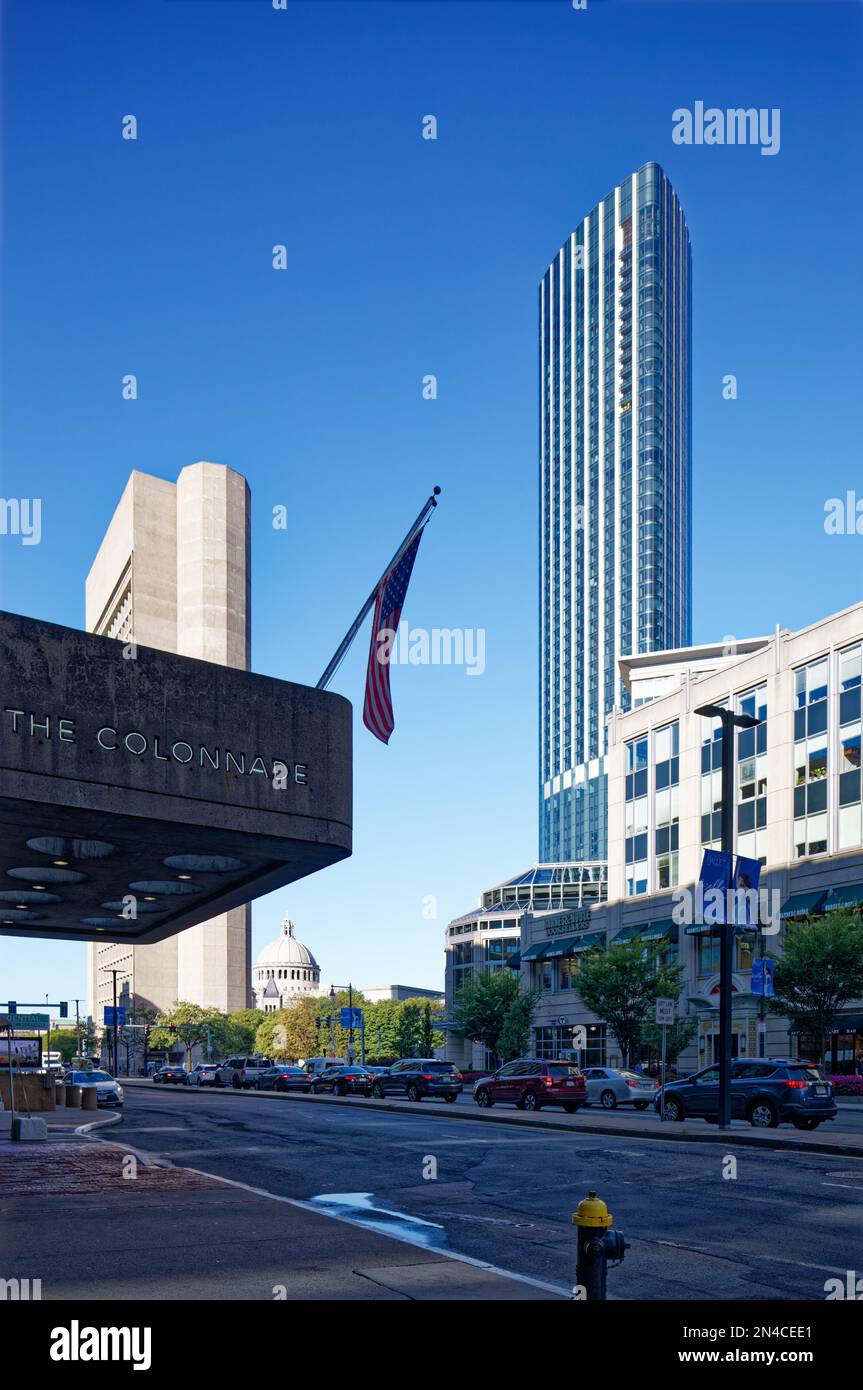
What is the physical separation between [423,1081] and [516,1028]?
106ft

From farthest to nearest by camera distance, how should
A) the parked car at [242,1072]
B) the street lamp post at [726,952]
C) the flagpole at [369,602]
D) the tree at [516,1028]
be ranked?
the tree at [516,1028]
the parked car at [242,1072]
the street lamp post at [726,952]
the flagpole at [369,602]

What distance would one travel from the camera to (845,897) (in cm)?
5434

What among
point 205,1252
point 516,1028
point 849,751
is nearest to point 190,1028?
point 516,1028

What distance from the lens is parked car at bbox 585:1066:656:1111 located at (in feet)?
148

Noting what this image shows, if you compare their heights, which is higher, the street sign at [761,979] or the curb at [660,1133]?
the street sign at [761,979]

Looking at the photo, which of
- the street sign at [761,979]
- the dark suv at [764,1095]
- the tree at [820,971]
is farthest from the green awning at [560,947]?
the dark suv at [764,1095]

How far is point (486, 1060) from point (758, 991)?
6883 centimetres

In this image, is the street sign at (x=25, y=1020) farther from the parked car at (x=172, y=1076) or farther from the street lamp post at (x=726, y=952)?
the parked car at (x=172, y=1076)

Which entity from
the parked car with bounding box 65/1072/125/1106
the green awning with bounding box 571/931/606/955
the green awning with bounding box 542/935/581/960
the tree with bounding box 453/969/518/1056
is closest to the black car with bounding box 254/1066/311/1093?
the parked car with bounding box 65/1072/125/1106

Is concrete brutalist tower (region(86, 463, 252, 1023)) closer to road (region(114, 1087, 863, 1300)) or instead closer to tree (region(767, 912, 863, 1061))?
tree (region(767, 912, 863, 1061))

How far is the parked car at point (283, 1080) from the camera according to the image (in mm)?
61938

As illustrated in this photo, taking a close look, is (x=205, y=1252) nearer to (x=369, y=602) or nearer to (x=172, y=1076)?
(x=369, y=602)

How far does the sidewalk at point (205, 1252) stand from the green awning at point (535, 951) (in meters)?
68.9

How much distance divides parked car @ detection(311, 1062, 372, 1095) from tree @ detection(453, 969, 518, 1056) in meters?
24.5
